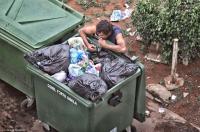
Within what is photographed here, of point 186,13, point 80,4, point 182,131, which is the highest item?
point 186,13

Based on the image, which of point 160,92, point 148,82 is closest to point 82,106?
point 160,92

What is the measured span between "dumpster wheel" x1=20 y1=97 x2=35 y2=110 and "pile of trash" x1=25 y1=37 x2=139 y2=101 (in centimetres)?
110

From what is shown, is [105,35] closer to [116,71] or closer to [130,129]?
[116,71]

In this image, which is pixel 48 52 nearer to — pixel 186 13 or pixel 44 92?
pixel 44 92

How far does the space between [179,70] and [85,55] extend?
225 cm

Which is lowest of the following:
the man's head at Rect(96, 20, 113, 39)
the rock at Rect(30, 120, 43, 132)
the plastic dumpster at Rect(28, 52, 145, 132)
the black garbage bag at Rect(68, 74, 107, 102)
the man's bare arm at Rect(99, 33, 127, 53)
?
the rock at Rect(30, 120, 43, 132)

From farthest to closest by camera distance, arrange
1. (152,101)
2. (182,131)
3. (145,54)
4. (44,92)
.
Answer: (145,54)
(152,101)
(182,131)
(44,92)

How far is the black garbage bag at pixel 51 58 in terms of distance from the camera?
6895mm

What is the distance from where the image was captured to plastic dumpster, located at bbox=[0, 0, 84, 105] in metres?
7.45

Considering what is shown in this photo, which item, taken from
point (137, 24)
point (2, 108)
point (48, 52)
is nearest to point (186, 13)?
point (137, 24)

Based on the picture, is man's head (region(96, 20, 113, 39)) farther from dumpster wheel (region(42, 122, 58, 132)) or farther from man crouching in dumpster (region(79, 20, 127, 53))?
dumpster wheel (region(42, 122, 58, 132))

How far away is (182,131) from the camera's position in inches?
306

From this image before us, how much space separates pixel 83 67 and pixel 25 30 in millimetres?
1151

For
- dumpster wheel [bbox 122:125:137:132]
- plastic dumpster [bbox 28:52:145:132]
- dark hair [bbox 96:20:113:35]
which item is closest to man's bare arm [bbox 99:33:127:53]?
dark hair [bbox 96:20:113:35]
